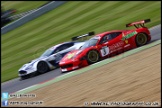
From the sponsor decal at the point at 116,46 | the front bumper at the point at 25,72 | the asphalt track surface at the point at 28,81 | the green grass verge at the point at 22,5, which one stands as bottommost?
the asphalt track surface at the point at 28,81

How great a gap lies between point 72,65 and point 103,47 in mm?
1386

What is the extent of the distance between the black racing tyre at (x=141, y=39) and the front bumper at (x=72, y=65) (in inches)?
92.9

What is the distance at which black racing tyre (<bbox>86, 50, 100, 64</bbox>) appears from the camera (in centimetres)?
1372

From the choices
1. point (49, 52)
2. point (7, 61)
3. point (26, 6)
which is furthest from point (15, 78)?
point (26, 6)

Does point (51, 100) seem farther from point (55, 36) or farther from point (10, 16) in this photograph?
point (10, 16)

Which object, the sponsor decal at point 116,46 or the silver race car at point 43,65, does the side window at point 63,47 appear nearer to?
the silver race car at point 43,65

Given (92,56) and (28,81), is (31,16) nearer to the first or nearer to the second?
(28,81)

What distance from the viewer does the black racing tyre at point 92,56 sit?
45.0 ft

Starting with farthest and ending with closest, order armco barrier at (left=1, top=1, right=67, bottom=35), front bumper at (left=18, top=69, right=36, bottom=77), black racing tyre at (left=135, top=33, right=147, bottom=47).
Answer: armco barrier at (left=1, top=1, right=67, bottom=35), front bumper at (left=18, top=69, right=36, bottom=77), black racing tyre at (left=135, top=33, right=147, bottom=47)

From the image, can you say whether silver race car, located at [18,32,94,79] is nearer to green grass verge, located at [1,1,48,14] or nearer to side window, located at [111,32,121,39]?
side window, located at [111,32,121,39]

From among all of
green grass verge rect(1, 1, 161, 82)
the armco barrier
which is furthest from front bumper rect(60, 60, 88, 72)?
the armco barrier

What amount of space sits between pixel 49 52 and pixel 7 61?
19.2 feet

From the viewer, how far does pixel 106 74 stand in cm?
1072

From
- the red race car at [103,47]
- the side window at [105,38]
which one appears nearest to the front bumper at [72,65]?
the red race car at [103,47]
